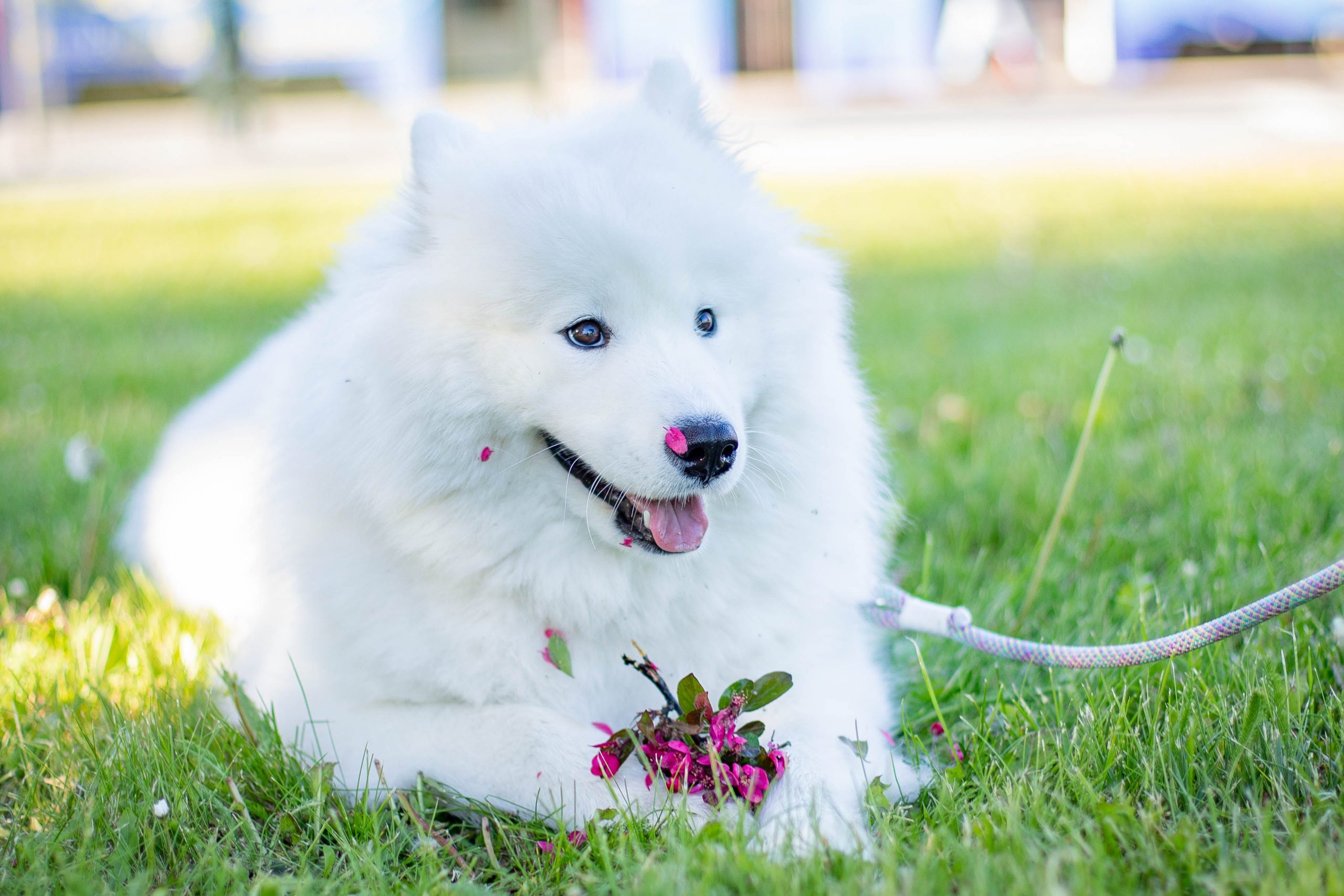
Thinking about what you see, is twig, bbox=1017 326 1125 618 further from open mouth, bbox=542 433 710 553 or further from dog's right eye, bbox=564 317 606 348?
dog's right eye, bbox=564 317 606 348

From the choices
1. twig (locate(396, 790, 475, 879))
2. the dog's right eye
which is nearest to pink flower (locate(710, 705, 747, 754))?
twig (locate(396, 790, 475, 879))

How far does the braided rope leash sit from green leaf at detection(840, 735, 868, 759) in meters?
0.41

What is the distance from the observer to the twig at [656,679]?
2043 millimetres

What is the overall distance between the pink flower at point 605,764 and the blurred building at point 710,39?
699 inches

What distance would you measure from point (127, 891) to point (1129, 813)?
62.1 inches

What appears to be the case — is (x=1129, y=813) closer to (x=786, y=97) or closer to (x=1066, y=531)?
(x=1066, y=531)

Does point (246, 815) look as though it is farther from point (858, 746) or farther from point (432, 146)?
point (432, 146)

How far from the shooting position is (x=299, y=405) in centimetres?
235

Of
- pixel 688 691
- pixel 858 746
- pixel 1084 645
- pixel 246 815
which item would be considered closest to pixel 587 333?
pixel 688 691

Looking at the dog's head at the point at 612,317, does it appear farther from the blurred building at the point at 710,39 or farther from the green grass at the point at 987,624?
the blurred building at the point at 710,39

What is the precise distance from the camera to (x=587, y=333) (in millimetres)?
2094

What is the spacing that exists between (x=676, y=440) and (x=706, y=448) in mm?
57

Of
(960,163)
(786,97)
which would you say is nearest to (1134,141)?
(960,163)

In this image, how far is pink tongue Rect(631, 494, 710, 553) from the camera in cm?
212
